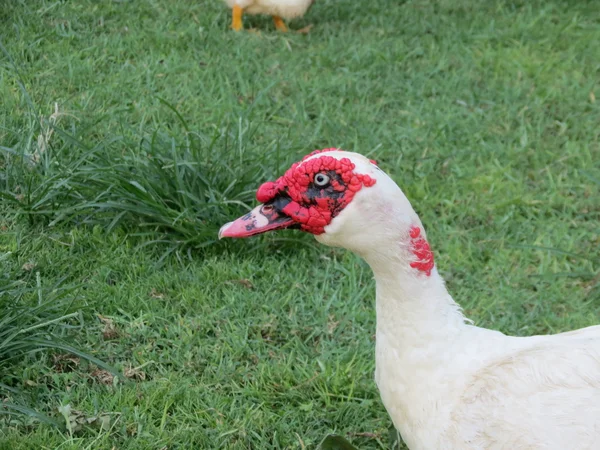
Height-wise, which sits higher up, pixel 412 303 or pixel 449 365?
pixel 412 303

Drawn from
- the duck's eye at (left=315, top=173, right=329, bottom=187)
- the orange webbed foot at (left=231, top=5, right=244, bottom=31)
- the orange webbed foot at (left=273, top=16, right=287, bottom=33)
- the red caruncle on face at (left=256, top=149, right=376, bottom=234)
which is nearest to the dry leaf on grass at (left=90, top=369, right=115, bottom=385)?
the red caruncle on face at (left=256, top=149, right=376, bottom=234)

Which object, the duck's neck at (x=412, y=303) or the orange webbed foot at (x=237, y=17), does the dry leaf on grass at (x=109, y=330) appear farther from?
the orange webbed foot at (x=237, y=17)

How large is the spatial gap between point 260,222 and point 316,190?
0.23 m

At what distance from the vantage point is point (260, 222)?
7.60 feet

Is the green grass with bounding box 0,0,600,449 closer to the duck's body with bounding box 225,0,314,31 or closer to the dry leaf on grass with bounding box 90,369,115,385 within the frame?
Result: the dry leaf on grass with bounding box 90,369,115,385

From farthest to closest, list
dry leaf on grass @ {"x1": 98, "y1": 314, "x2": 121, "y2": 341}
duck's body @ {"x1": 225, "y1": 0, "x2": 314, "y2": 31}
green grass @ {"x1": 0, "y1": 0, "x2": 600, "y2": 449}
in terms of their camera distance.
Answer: duck's body @ {"x1": 225, "y1": 0, "x2": 314, "y2": 31}, dry leaf on grass @ {"x1": 98, "y1": 314, "x2": 121, "y2": 341}, green grass @ {"x1": 0, "y1": 0, "x2": 600, "y2": 449}

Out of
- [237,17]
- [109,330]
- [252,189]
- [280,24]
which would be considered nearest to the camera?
[109,330]

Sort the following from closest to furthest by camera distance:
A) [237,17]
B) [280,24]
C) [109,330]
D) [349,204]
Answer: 1. [349,204]
2. [109,330]
3. [237,17]
4. [280,24]

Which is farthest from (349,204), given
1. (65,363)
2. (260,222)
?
(65,363)

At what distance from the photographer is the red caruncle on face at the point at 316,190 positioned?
6.97ft

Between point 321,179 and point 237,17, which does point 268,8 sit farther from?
point 321,179

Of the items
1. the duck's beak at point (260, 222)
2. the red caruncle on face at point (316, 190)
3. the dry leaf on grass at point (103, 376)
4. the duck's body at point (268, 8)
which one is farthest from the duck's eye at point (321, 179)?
the duck's body at point (268, 8)

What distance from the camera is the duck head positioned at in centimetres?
213

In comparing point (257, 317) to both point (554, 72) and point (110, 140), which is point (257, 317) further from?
point (554, 72)
